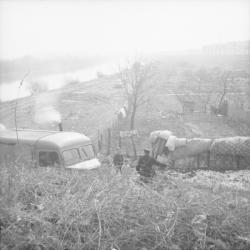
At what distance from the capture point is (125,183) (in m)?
4.86

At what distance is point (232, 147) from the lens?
12188 mm

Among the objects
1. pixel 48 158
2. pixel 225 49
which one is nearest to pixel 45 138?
pixel 48 158

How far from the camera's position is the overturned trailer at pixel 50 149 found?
9.62 meters

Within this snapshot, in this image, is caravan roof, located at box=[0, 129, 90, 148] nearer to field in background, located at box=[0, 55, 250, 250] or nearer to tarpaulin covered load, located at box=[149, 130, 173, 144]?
tarpaulin covered load, located at box=[149, 130, 173, 144]

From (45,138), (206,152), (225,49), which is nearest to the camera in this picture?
(45,138)

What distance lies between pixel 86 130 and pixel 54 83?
31.9m

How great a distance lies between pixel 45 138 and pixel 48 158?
26.7 inches

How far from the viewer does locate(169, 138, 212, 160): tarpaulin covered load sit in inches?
496

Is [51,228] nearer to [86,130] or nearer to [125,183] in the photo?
[125,183]

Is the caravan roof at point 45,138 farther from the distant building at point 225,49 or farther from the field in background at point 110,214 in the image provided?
the distant building at point 225,49

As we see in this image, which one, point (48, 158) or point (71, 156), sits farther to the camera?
point (71, 156)

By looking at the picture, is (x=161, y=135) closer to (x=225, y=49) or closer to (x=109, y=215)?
(x=109, y=215)

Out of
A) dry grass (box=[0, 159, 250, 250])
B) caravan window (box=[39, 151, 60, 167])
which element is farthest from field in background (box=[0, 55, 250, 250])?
caravan window (box=[39, 151, 60, 167])

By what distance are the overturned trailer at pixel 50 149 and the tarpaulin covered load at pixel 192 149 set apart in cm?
393
